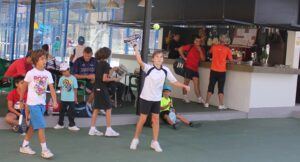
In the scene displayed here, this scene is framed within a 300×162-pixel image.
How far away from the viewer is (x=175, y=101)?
473 inches

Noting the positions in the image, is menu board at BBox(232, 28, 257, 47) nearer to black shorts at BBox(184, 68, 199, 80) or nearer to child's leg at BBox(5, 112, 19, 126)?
black shorts at BBox(184, 68, 199, 80)

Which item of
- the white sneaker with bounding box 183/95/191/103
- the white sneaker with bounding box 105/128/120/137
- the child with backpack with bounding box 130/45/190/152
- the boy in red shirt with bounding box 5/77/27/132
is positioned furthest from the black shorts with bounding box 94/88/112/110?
the white sneaker with bounding box 183/95/191/103

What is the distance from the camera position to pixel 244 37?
12.3m

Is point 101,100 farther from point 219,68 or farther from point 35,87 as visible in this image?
point 219,68

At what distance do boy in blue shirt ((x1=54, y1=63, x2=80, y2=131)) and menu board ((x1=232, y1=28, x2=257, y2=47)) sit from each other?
575cm

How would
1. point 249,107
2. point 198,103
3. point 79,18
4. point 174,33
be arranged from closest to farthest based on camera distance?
1. point 249,107
2. point 198,103
3. point 174,33
4. point 79,18

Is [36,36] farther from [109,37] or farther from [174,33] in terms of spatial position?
[174,33]

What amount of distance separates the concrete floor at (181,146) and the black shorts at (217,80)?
1.67m

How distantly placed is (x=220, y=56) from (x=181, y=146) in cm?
400

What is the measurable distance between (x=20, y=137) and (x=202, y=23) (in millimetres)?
6121

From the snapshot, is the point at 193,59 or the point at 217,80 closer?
the point at 217,80

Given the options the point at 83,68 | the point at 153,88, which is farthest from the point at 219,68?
the point at 153,88

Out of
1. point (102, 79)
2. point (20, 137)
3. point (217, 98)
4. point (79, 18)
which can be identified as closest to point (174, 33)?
point (217, 98)

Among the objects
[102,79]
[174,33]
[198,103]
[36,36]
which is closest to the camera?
[102,79]
